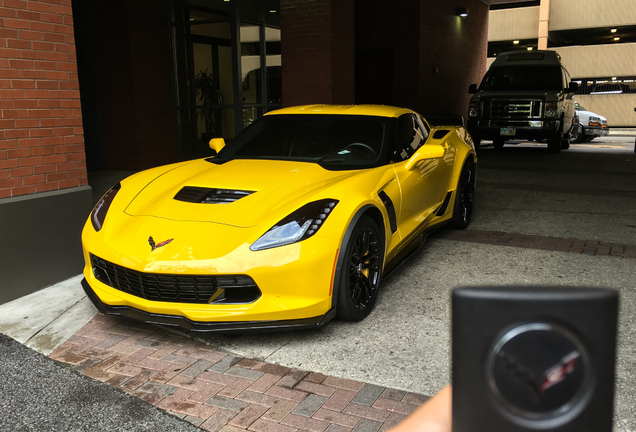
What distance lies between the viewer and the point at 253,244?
3268mm

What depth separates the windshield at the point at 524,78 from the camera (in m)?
14.6

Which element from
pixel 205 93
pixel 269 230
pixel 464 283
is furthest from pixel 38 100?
pixel 205 93

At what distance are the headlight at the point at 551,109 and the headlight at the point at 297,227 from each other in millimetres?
12023

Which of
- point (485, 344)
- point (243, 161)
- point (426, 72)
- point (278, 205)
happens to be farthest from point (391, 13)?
point (485, 344)

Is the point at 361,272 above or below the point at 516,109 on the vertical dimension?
below

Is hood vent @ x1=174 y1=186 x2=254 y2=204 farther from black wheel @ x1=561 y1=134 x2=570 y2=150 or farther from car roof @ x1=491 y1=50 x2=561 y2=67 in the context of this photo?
black wheel @ x1=561 y1=134 x2=570 y2=150

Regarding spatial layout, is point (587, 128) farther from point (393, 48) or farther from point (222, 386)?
point (222, 386)

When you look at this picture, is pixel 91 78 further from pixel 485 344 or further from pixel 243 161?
pixel 485 344

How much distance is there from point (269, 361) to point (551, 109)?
12.6m

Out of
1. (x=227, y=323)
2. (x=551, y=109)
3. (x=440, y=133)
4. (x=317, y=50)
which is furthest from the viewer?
(x=551, y=109)

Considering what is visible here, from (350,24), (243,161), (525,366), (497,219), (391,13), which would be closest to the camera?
(525,366)

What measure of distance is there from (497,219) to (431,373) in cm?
423

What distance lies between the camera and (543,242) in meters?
5.82

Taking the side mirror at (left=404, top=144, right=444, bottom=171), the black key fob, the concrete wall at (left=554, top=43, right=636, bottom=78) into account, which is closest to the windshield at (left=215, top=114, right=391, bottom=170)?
the side mirror at (left=404, top=144, right=444, bottom=171)
